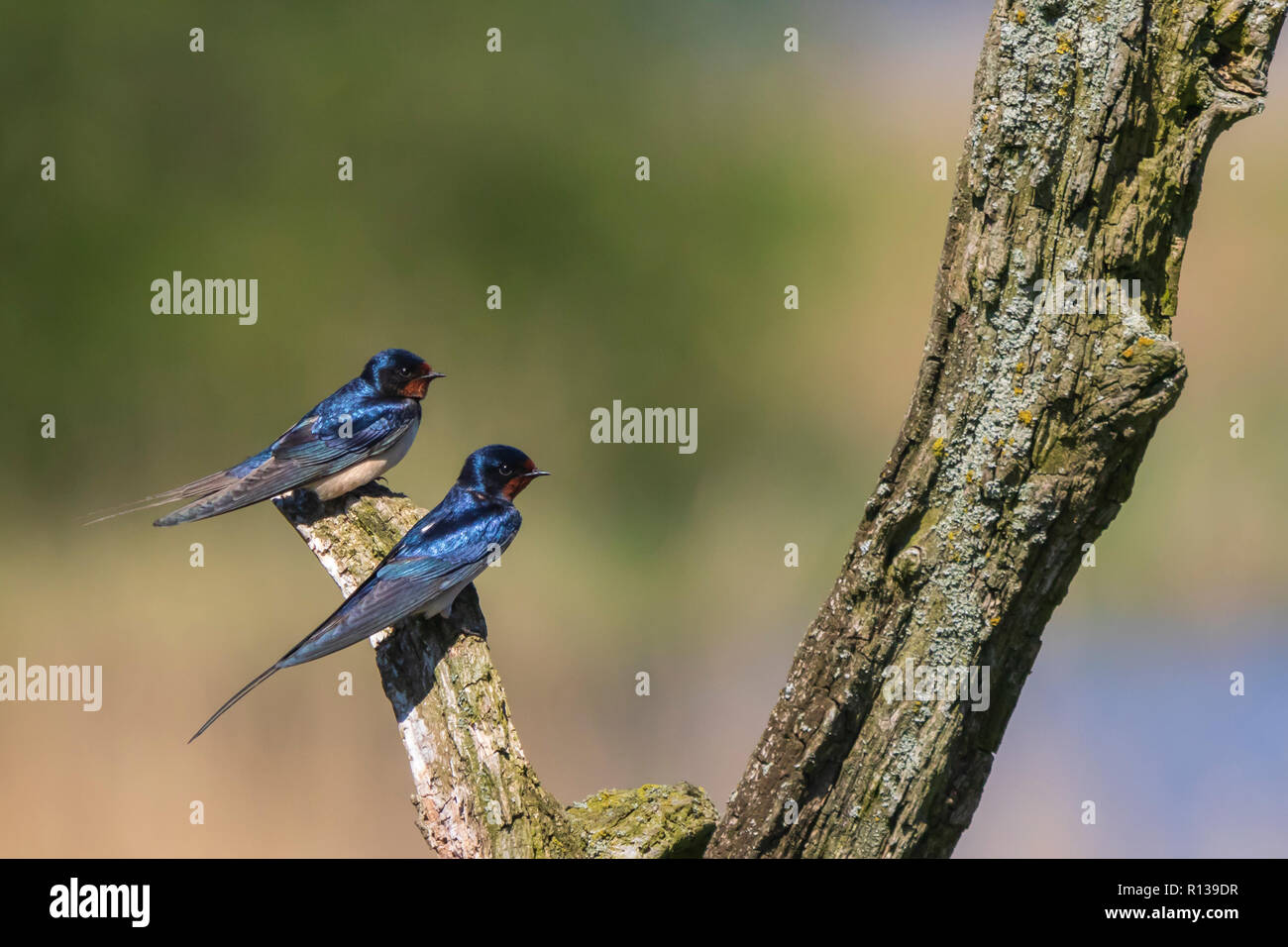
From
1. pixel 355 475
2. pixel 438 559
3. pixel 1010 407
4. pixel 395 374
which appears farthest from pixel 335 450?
pixel 1010 407

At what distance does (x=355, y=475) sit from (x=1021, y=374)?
2515 mm

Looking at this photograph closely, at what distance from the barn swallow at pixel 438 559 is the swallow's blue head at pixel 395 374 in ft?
2.04

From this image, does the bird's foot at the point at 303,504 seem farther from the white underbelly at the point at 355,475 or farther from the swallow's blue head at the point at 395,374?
the swallow's blue head at the point at 395,374

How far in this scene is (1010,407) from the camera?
242 cm

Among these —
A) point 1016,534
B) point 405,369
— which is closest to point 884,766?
point 1016,534

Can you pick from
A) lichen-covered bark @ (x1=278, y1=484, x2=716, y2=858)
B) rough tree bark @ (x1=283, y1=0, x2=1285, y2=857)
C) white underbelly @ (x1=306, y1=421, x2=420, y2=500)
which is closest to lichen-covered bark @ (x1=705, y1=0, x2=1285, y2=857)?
rough tree bark @ (x1=283, y1=0, x2=1285, y2=857)

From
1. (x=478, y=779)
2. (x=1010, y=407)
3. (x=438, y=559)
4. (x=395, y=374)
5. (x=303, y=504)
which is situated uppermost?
(x=395, y=374)

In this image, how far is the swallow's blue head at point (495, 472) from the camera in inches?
157

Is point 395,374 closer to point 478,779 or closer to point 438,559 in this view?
A: point 438,559

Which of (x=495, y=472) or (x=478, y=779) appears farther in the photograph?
(x=495, y=472)

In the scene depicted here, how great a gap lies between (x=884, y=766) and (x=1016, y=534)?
588mm

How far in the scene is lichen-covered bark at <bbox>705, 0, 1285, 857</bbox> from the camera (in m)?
2.34

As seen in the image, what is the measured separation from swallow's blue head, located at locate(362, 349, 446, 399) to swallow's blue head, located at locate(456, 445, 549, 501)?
57 centimetres

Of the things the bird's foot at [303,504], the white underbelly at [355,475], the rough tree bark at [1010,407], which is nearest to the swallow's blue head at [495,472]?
the white underbelly at [355,475]
